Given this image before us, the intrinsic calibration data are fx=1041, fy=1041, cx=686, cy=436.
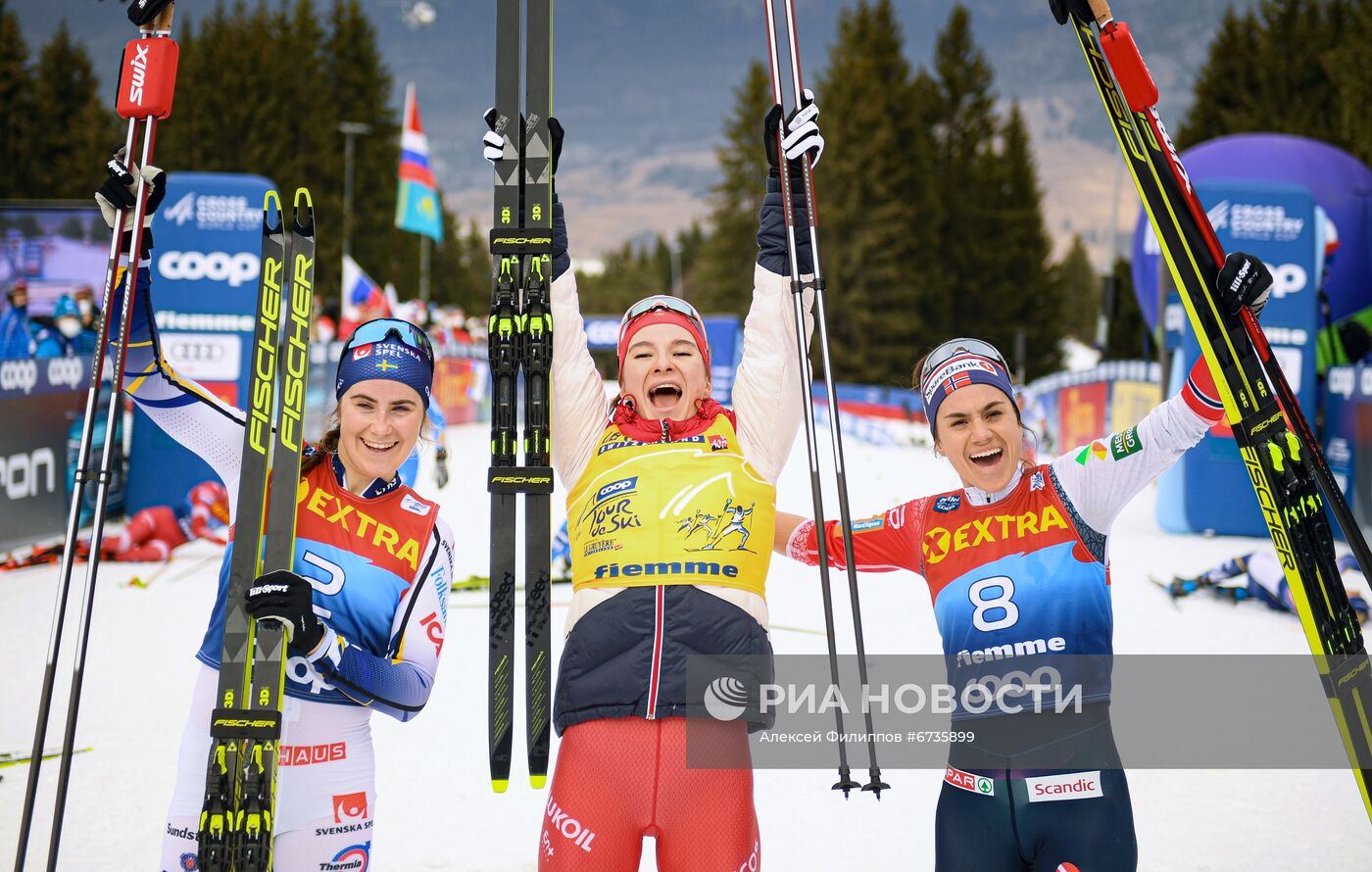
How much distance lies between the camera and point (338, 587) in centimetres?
240

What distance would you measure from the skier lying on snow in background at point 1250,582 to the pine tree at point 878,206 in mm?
32344

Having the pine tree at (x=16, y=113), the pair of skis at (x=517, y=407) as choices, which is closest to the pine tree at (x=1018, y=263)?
the pine tree at (x=16, y=113)

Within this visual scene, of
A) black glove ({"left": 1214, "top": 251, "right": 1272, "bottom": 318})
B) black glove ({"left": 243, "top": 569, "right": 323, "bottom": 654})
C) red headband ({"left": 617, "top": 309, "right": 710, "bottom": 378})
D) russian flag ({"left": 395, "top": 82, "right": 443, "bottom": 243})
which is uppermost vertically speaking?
russian flag ({"left": 395, "top": 82, "right": 443, "bottom": 243})

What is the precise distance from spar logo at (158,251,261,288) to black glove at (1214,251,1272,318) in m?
8.75

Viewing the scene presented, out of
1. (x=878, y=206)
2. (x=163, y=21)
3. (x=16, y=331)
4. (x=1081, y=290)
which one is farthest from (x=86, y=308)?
(x=1081, y=290)

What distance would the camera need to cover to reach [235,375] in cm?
949

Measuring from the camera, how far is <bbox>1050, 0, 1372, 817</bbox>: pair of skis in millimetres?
2396

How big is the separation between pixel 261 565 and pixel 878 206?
132ft

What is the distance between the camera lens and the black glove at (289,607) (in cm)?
213

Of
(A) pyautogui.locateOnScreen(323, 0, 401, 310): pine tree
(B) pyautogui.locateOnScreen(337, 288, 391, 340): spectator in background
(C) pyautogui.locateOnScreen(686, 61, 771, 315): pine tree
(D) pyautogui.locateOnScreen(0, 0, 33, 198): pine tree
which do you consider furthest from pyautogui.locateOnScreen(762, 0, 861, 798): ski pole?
(C) pyautogui.locateOnScreen(686, 61, 771, 315): pine tree

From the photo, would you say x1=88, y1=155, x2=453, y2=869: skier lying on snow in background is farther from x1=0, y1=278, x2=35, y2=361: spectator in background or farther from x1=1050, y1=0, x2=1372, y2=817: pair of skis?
x1=0, y1=278, x2=35, y2=361: spectator in background

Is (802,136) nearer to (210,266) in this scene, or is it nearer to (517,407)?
(517,407)

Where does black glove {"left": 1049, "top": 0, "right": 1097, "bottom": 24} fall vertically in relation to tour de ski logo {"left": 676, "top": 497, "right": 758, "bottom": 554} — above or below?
above

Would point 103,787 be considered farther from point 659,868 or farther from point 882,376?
point 882,376
